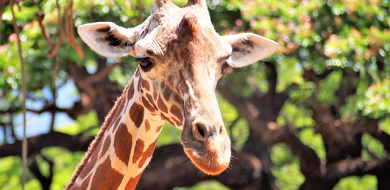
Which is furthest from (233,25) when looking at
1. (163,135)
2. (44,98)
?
(163,135)

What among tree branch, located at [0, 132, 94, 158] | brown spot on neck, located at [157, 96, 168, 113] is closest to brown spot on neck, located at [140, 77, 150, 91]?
brown spot on neck, located at [157, 96, 168, 113]

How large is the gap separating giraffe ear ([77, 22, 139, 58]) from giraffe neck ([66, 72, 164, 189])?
18 centimetres

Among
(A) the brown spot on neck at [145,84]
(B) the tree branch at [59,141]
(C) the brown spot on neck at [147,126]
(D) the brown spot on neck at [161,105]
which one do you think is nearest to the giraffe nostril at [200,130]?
(D) the brown spot on neck at [161,105]

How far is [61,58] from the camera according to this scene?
34.9 ft

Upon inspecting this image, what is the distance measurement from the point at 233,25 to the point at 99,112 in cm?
340

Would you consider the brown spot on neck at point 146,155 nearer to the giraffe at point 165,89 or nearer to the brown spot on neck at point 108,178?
the giraffe at point 165,89

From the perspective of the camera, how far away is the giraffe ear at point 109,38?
371 cm

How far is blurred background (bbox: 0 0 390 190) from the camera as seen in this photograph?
9.85 metres

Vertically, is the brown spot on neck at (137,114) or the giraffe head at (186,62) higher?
the giraffe head at (186,62)

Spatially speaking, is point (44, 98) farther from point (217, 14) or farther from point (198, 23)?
point (198, 23)

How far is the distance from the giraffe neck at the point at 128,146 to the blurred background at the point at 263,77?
172 inches

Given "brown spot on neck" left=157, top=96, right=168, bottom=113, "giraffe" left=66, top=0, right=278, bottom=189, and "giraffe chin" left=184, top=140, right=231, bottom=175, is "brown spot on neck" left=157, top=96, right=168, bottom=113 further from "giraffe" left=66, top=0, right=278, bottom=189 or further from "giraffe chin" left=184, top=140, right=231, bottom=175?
"giraffe chin" left=184, top=140, right=231, bottom=175

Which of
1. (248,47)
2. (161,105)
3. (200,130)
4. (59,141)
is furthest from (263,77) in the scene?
(200,130)

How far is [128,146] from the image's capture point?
12.7 feet
